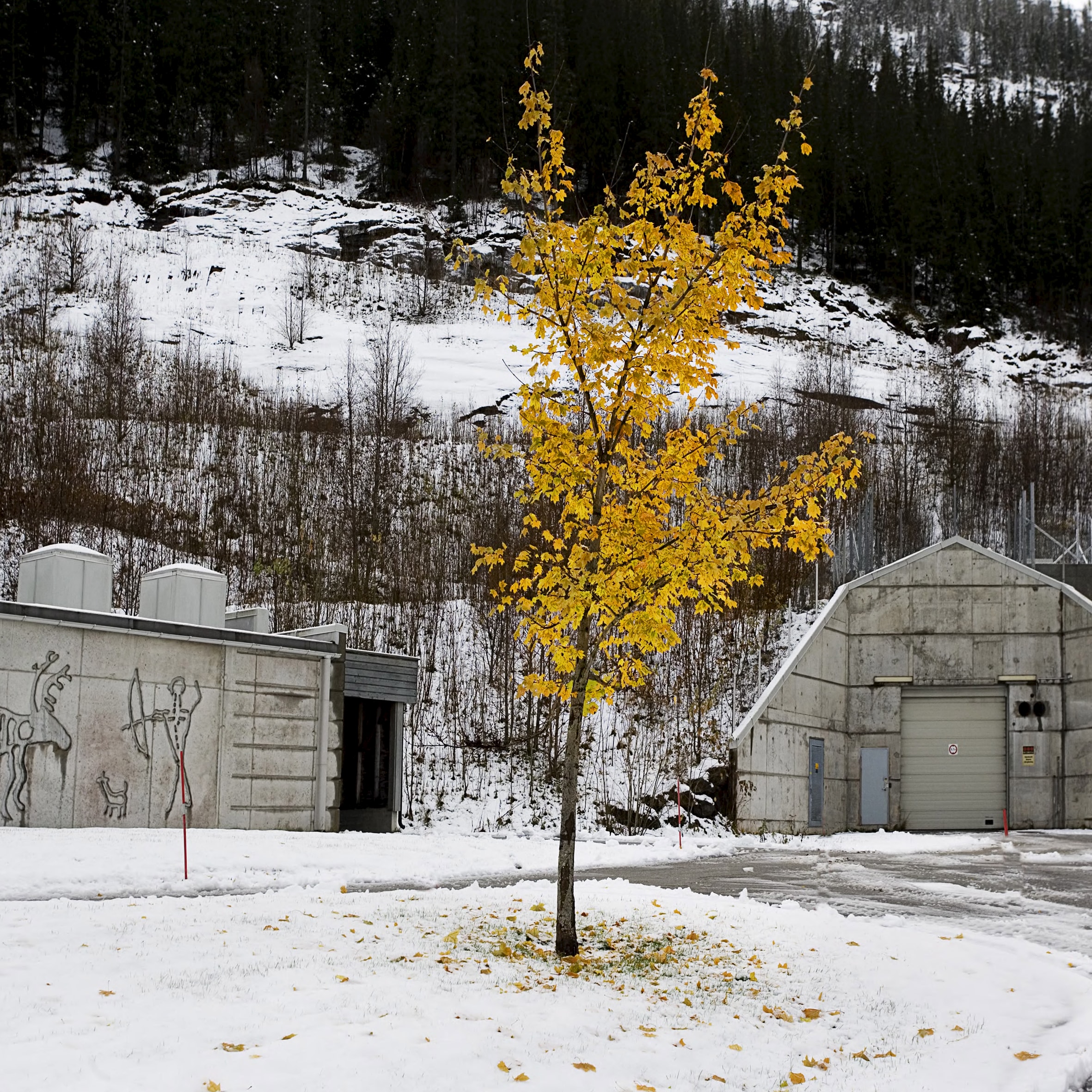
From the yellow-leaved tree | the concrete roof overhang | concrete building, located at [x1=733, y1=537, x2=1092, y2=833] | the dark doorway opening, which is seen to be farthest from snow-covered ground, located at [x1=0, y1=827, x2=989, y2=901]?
the yellow-leaved tree

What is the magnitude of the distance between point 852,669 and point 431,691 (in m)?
11.3

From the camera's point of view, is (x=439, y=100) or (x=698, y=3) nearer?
(x=439, y=100)

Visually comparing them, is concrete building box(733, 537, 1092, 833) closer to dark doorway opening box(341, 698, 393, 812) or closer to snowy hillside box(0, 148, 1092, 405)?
dark doorway opening box(341, 698, 393, 812)

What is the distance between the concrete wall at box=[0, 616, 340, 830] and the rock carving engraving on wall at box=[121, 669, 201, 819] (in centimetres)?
2

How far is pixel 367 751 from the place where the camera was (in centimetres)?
2666

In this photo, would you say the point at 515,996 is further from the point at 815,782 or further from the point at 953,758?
the point at 953,758

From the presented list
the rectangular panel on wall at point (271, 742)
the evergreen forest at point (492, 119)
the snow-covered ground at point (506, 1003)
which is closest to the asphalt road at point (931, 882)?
the snow-covered ground at point (506, 1003)

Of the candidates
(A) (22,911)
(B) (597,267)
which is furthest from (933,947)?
(A) (22,911)

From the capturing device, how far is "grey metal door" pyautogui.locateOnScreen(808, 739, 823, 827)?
28.6m

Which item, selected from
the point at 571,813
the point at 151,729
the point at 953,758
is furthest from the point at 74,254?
the point at 571,813

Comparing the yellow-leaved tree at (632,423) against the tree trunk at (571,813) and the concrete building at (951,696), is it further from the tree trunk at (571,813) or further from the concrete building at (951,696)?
the concrete building at (951,696)

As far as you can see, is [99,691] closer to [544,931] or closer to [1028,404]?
[544,931]

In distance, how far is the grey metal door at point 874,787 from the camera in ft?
99.4

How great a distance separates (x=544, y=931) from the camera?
10.9 meters
